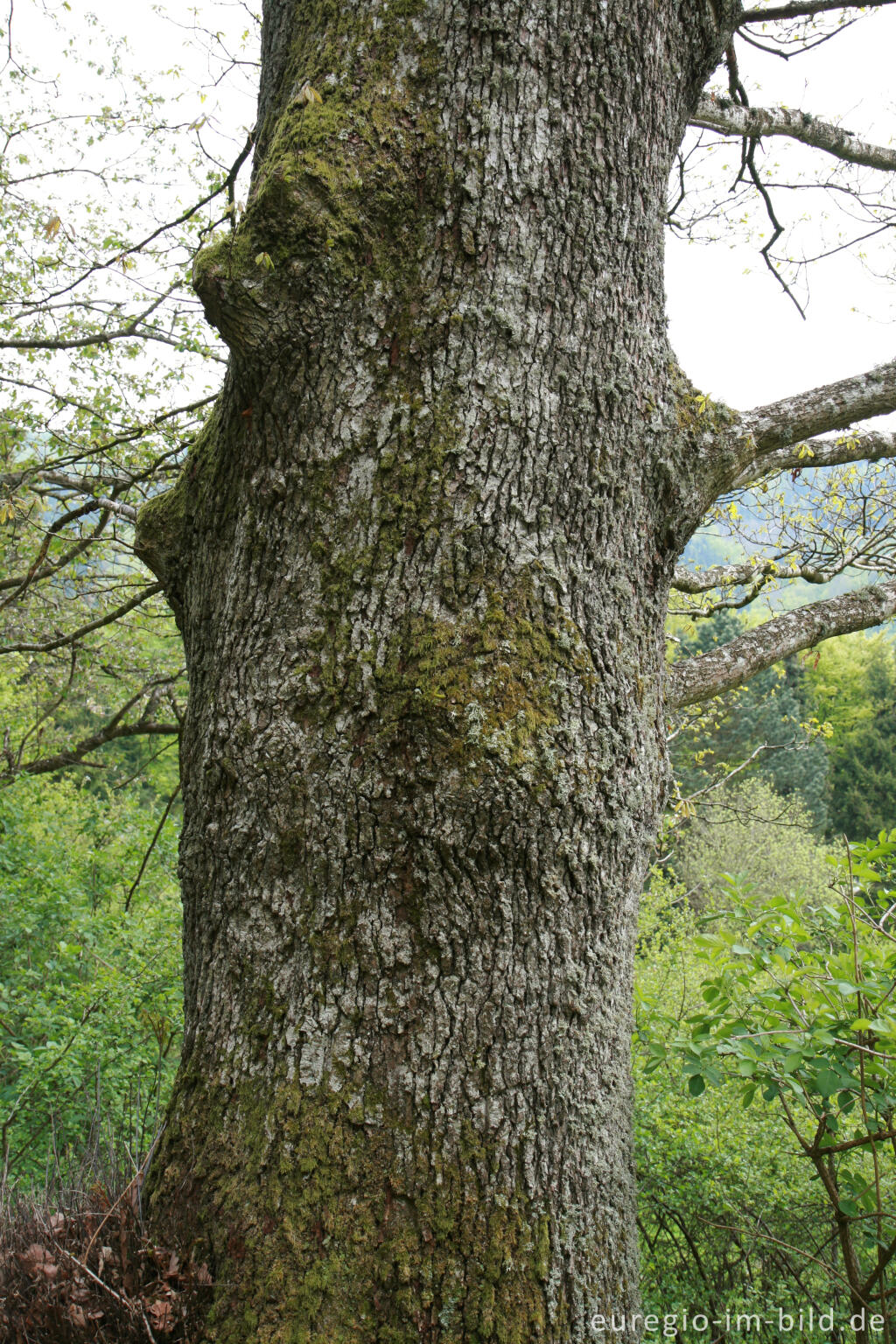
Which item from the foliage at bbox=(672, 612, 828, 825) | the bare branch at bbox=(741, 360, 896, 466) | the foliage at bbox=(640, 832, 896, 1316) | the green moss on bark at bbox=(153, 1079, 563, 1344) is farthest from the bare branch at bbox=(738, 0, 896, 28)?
the foliage at bbox=(672, 612, 828, 825)

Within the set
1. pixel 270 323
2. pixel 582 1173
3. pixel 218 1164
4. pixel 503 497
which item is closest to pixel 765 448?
pixel 503 497

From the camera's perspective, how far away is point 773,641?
3.44m

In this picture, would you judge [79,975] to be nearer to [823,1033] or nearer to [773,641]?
[773,641]

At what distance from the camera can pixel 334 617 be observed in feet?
5.43

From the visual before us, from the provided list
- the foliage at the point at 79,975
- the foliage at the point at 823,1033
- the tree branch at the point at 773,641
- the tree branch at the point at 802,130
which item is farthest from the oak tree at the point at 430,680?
the tree branch at the point at 802,130

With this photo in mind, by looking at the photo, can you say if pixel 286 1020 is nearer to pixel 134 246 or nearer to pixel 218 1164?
pixel 218 1164

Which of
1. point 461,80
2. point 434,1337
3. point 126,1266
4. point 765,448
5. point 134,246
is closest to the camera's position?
point 434,1337

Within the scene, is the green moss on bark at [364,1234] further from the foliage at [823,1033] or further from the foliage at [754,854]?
the foliage at [754,854]

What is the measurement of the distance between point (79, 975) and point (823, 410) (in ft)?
31.4

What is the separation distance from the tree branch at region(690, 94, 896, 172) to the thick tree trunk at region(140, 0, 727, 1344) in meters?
2.07

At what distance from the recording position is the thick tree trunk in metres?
1.47

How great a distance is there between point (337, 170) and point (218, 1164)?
2.03m

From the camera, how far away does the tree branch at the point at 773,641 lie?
3.18 metres

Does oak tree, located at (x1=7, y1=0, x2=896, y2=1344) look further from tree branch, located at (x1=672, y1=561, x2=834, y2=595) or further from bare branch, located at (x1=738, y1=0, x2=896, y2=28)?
tree branch, located at (x1=672, y1=561, x2=834, y2=595)
